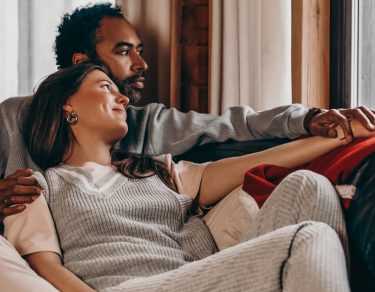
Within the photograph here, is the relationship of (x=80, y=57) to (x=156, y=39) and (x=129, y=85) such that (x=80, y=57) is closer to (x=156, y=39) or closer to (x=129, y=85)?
(x=129, y=85)

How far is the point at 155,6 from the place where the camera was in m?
3.06

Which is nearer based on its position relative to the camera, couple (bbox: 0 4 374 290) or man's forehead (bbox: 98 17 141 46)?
couple (bbox: 0 4 374 290)

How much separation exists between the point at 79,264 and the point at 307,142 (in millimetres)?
687

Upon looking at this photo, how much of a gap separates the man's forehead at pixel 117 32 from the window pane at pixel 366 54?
2.76 feet

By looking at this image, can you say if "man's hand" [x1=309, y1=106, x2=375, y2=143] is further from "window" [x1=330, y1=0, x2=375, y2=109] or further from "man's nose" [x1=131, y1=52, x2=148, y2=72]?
"man's nose" [x1=131, y1=52, x2=148, y2=72]

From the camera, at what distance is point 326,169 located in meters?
1.82

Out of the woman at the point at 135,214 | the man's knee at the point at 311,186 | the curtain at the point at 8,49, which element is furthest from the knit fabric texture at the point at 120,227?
the curtain at the point at 8,49

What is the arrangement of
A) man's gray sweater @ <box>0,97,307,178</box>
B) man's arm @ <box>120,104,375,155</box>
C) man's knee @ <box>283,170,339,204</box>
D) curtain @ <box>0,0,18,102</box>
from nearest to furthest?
1. man's knee @ <box>283,170,339,204</box>
2. man's arm @ <box>120,104,375,155</box>
3. man's gray sweater @ <box>0,97,307,178</box>
4. curtain @ <box>0,0,18,102</box>

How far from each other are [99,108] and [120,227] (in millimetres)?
401

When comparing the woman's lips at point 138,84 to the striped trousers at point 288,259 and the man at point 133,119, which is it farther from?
the striped trousers at point 288,259

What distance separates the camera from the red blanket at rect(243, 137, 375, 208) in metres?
1.73

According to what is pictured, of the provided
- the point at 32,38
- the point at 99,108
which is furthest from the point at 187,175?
the point at 32,38

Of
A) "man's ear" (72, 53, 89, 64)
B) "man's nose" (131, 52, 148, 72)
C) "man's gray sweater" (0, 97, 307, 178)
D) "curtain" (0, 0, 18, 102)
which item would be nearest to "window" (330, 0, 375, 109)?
"man's gray sweater" (0, 97, 307, 178)

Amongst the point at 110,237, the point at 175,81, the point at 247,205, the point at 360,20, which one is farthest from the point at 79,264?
the point at 360,20
